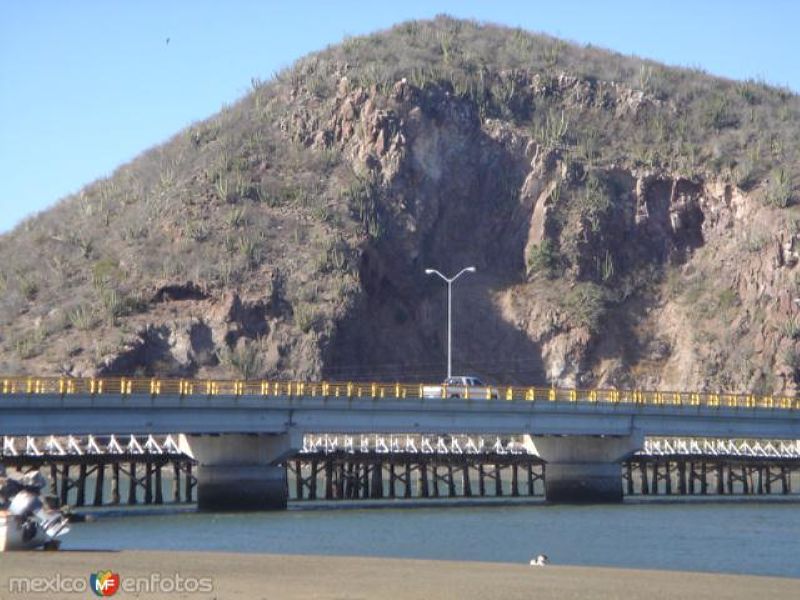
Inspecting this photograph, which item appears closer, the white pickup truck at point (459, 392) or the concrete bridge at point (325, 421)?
the concrete bridge at point (325, 421)

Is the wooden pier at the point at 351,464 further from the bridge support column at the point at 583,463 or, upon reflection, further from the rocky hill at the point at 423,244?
the rocky hill at the point at 423,244

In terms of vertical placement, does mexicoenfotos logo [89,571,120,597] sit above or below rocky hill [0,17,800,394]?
below

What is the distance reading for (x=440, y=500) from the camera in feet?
266

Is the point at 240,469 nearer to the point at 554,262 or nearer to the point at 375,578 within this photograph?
the point at 375,578

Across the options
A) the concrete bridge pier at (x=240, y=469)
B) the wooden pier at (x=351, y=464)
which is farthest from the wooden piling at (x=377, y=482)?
the concrete bridge pier at (x=240, y=469)

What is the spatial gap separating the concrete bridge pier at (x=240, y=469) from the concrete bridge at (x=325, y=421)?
45 millimetres

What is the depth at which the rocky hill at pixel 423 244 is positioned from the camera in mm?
117812

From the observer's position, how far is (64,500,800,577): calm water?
162 feet

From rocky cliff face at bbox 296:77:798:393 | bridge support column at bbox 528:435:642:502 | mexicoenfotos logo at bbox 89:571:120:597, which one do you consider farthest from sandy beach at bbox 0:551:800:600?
rocky cliff face at bbox 296:77:798:393

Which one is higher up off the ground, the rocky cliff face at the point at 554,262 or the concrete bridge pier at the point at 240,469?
the rocky cliff face at the point at 554,262

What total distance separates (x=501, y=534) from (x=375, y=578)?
21.2 meters

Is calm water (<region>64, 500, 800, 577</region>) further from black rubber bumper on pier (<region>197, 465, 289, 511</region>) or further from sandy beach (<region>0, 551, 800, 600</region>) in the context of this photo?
sandy beach (<region>0, 551, 800, 600</region>)

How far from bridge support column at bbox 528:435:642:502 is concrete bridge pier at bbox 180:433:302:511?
1497 centimetres

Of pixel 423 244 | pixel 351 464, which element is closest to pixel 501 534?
pixel 351 464
